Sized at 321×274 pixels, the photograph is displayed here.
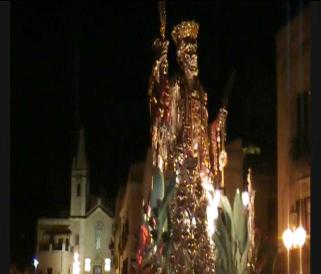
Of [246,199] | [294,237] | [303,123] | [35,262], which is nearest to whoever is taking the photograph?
[35,262]

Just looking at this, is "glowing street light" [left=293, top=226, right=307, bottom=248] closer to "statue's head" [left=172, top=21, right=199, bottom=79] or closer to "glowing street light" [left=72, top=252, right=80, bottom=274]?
"statue's head" [left=172, top=21, right=199, bottom=79]

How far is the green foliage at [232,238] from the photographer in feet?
13.8

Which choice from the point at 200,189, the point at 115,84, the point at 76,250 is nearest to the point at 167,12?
the point at 115,84

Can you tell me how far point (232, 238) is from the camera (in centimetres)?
424

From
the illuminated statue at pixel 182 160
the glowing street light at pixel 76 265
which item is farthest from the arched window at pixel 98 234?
the illuminated statue at pixel 182 160

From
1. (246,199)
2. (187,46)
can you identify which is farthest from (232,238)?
(187,46)

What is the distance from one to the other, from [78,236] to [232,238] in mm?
717

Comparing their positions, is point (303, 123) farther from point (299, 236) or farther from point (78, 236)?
point (78, 236)

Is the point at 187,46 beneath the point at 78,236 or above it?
above

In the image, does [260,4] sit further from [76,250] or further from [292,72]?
[76,250]

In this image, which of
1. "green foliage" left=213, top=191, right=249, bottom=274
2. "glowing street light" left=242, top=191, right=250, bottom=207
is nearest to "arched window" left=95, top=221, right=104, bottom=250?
"green foliage" left=213, top=191, right=249, bottom=274

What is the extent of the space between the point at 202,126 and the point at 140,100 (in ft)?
1.05

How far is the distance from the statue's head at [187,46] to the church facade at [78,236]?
558 mm

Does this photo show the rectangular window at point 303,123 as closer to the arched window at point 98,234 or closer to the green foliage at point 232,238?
the green foliage at point 232,238
